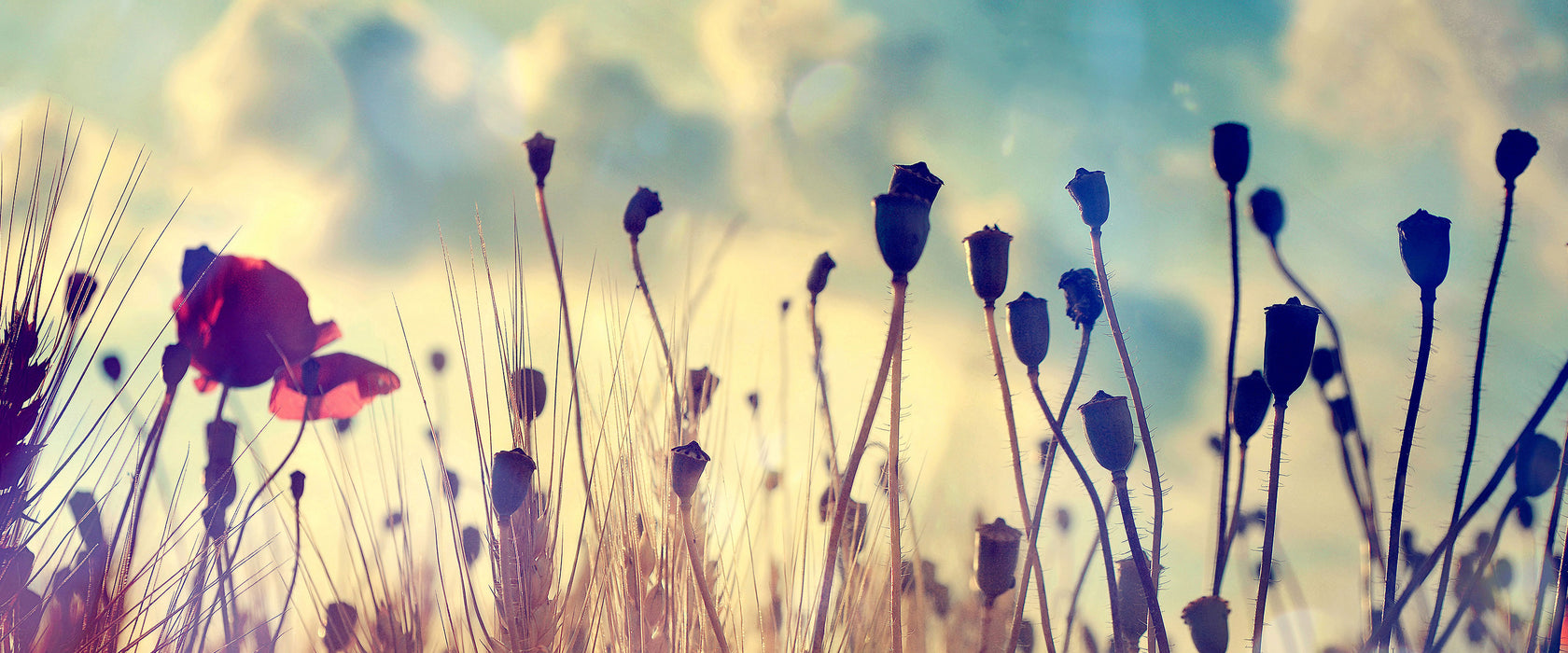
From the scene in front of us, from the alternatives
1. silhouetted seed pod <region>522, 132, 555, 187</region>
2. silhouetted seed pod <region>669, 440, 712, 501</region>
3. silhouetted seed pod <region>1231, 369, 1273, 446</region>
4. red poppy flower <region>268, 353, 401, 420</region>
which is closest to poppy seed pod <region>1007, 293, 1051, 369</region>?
silhouetted seed pod <region>1231, 369, 1273, 446</region>

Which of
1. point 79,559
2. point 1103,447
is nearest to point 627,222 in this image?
point 1103,447

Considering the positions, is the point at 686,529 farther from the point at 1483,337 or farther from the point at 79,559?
the point at 79,559

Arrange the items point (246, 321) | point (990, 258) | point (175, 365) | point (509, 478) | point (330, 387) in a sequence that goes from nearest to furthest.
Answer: point (509, 478) → point (990, 258) → point (175, 365) → point (246, 321) → point (330, 387)

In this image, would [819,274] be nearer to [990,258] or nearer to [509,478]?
[990,258]

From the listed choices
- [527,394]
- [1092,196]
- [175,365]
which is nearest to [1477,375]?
[1092,196]

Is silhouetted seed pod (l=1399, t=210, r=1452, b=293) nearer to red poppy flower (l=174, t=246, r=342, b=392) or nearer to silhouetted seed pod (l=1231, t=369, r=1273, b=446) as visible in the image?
silhouetted seed pod (l=1231, t=369, r=1273, b=446)

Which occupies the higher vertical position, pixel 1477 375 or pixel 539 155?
pixel 539 155

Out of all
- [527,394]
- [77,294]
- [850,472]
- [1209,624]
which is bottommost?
[1209,624]
